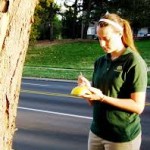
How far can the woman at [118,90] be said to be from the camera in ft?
10.9

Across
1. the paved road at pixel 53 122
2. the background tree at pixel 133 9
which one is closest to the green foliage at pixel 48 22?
the background tree at pixel 133 9

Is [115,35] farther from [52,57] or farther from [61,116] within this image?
[52,57]

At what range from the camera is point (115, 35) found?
3400mm

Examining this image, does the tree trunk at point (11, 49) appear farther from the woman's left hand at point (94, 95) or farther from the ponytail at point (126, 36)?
the ponytail at point (126, 36)

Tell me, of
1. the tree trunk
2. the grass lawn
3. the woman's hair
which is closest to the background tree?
the grass lawn

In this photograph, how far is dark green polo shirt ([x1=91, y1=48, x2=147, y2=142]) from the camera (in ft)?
11.0

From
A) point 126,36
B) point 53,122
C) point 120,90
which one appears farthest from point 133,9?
point 120,90

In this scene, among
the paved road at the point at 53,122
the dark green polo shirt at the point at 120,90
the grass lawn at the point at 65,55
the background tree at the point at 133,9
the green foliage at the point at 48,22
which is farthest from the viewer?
the background tree at the point at 133,9

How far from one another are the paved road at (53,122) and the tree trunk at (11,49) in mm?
6304

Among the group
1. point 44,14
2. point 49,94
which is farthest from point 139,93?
point 44,14

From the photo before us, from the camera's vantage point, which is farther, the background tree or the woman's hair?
the background tree

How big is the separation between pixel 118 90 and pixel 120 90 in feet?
0.05

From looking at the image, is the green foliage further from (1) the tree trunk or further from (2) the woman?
(1) the tree trunk

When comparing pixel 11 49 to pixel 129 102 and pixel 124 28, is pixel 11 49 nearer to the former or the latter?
pixel 129 102
